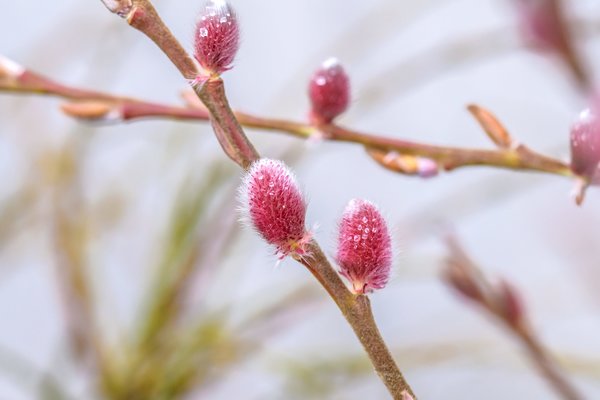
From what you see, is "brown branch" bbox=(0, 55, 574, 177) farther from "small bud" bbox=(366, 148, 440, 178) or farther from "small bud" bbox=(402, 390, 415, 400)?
"small bud" bbox=(402, 390, 415, 400)

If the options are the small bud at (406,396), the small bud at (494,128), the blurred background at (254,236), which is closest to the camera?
the small bud at (406,396)

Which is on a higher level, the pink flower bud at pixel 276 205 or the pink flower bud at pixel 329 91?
the pink flower bud at pixel 329 91

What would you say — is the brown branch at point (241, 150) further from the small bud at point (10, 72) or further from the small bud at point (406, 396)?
the small bud at point (10, 72)

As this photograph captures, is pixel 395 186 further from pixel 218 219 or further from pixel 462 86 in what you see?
pixel 218 219

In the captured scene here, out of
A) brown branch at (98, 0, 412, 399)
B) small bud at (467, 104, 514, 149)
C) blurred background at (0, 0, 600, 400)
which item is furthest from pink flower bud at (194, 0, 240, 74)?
blurred background at (0, 0, 600, 400)

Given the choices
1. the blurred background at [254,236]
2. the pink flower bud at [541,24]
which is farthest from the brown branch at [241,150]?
the blurred background at [254,236]

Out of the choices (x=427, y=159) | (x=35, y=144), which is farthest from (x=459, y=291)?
(x=35, y=144)
